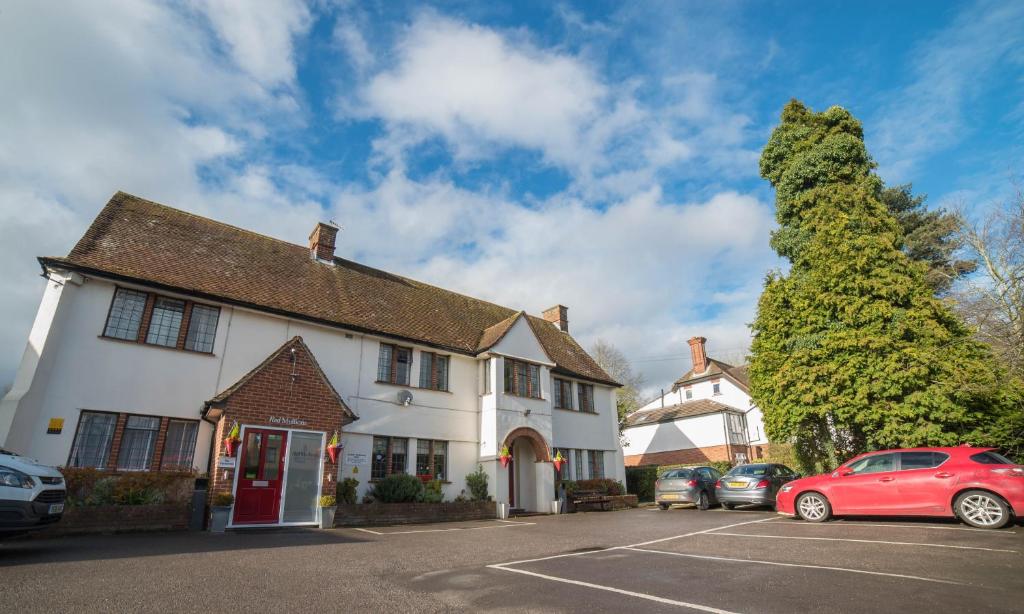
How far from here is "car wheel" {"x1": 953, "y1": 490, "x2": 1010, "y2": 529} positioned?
9953mm

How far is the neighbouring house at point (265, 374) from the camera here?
12.7 meters

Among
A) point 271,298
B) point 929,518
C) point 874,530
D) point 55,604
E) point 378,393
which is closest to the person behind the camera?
point 55,604

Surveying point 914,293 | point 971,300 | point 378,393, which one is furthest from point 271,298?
point 971,300

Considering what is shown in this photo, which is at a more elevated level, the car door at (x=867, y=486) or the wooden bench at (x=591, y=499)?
the car door at (x=867, y=486)

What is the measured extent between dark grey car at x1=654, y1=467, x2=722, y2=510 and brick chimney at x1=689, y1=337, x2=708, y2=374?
25210 millimetres

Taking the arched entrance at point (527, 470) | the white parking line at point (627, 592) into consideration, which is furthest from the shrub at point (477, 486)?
the white parking line at point (627, 592)

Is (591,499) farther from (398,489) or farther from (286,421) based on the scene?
(286,421)

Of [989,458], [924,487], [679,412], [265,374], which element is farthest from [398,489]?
[679,412]

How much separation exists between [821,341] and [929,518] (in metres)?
6.27

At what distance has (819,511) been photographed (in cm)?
1254

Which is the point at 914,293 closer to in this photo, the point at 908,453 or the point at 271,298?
the point at 908,453

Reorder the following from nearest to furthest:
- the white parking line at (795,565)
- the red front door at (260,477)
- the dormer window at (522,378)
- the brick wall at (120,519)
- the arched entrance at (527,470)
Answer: the white parking line at (795,565)
the brick wall at (120,519)
the red front door at (260,477)
the arched entrance at (527,470)
the dormer window at (522,378)

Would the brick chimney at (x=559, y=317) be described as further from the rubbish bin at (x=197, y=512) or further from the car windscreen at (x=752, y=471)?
the rubbish bin at (x=197, y=512)

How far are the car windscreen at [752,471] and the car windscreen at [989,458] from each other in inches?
278
